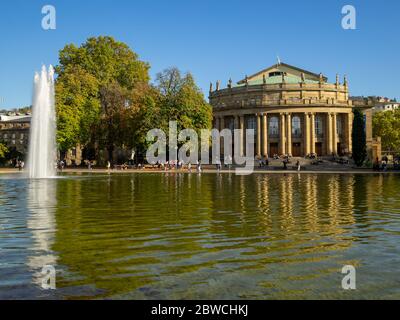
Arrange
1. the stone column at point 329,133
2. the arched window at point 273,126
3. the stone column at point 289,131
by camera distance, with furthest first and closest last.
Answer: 1. the arched window at point 273,126
2. the stone column at point 329,133
3. the stone column at point 289,131

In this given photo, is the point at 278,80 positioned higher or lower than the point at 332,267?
higher

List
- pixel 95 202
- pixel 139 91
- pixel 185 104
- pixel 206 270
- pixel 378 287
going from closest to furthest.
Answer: pixel 378 287
pixel 206 270
pixel 95 202
pixel 185 104
pixel 139 91

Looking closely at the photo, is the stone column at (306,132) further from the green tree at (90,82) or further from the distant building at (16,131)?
the distant building at (16,131)

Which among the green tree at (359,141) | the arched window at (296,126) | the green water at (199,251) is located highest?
the arched window at (296,126)

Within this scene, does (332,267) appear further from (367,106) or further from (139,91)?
(367,106)

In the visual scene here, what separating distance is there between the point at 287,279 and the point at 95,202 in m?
15.1

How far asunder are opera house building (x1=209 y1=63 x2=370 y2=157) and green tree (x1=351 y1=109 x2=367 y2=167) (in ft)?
53.3

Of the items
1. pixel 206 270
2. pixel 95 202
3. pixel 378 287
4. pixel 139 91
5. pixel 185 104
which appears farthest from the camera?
pixel 139 91

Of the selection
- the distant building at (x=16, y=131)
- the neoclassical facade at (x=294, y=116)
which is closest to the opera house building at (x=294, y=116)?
the neoclassical facade at (x=294, y=116)

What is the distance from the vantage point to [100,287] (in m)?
8.14

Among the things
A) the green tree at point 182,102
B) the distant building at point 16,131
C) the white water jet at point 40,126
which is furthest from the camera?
the distant building at point 16,131

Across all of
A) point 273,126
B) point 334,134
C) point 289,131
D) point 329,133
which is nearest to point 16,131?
point 273,126

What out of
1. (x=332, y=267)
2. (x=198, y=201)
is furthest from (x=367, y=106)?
(x=332, y=267)

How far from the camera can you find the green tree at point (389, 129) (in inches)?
4247
